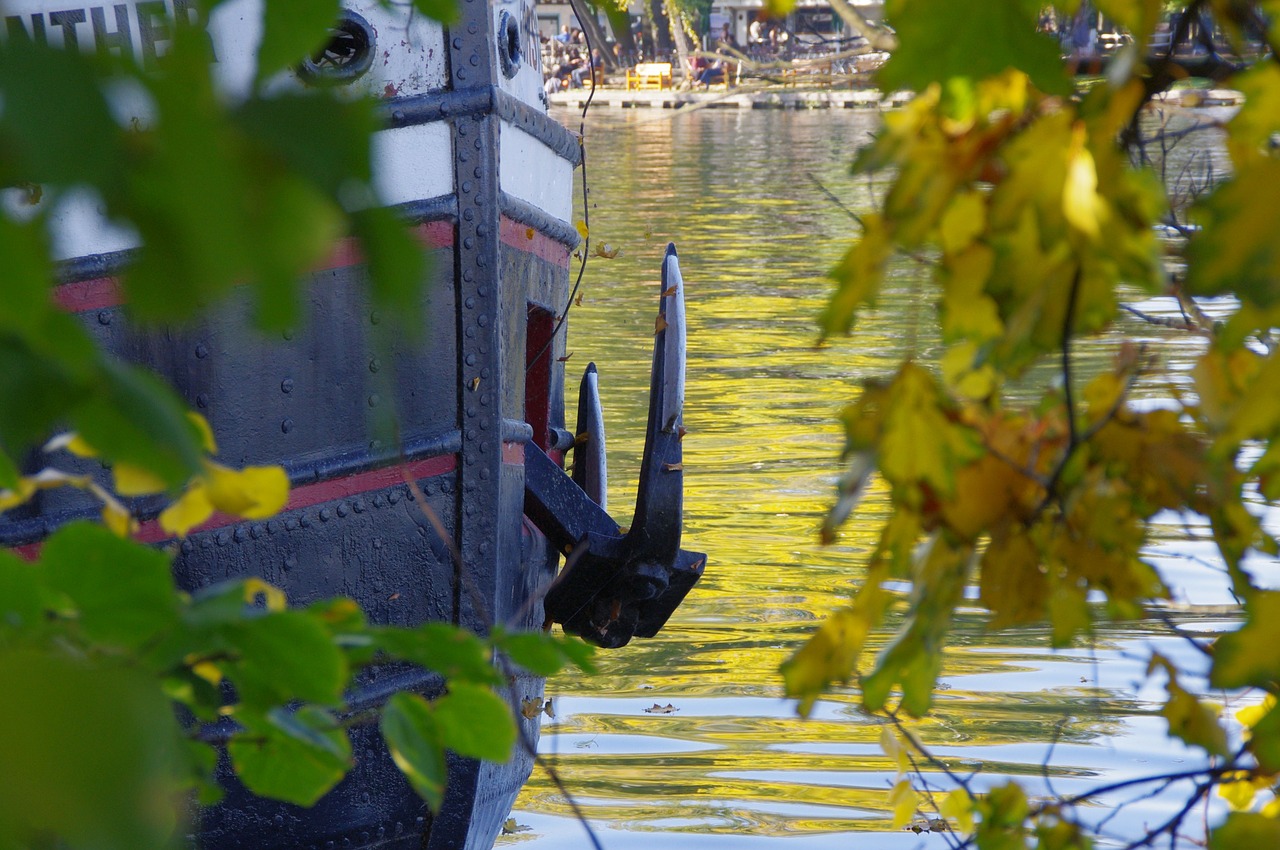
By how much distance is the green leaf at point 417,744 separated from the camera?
3.89 ft

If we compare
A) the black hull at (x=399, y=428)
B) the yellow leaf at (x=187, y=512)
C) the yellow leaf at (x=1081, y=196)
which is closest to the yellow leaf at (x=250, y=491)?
the yellow leaf at (x=187, y=512)

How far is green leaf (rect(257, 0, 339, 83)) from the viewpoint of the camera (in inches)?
23.4

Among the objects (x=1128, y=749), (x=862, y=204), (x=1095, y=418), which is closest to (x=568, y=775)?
(x=1128, y=749)

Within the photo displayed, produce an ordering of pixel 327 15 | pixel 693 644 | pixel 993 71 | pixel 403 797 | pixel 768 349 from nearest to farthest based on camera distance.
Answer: pixel 327 15 → pixel 993 71 → pixel 403 797 → pixel 693 644 → pixel 768 349

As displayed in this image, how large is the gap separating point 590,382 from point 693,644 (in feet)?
4.74

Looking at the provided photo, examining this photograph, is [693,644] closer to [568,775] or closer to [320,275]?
[568,775]

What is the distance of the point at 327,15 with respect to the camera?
631 mm

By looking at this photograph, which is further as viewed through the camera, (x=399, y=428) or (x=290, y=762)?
(x=399, y=428)

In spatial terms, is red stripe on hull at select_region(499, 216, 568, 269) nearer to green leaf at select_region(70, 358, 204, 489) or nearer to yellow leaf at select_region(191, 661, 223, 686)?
yellow leaf at select_region(191, 661, 223, 686)

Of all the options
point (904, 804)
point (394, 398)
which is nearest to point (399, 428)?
point (394, 398)

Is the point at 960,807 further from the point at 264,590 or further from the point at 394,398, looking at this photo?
the point at 394,398

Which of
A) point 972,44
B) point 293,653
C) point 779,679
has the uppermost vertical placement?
point 972,44

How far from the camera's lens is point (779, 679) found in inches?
225

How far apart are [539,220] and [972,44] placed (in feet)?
11.1
